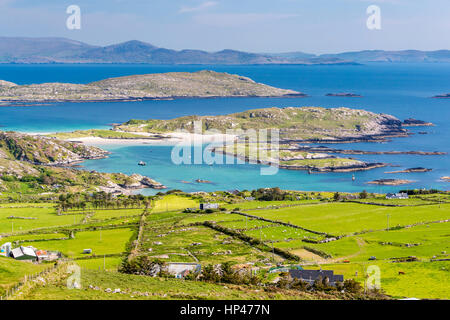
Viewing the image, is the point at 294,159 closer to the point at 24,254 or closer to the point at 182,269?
the point at 182,269

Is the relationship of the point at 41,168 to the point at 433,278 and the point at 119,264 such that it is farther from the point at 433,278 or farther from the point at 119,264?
the point at 433,278

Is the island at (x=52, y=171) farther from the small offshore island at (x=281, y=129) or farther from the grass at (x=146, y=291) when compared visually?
the grass at (x=146, y=291)

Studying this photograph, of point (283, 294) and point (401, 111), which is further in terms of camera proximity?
point (401, 111)

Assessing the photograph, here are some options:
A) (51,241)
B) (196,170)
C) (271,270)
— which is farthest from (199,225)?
(196,170)

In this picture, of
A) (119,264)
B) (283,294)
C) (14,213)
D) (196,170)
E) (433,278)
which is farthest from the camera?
(196,170)

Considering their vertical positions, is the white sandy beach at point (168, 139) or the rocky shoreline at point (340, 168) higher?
the white sandy beach at point (168, 139)

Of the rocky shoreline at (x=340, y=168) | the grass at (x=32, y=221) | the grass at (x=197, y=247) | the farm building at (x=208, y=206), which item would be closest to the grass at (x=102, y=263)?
the grass at (x=197, y=247)

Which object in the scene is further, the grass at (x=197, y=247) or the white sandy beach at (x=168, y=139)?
the white sandy beach at (x=168, y=139)
